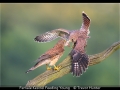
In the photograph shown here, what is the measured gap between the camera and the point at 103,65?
11.2 m

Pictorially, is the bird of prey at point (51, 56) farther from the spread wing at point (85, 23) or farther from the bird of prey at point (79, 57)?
the spread wing at point (85, 23)

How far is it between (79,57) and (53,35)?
0.78 meters

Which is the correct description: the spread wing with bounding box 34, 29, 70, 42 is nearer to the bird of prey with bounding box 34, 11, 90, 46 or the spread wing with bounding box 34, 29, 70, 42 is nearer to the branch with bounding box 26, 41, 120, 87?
the bird of prey with bounding box 34, 11, 90, 46

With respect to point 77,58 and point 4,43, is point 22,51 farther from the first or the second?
point 77,58

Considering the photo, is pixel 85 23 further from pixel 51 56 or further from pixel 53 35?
pixel 51 56

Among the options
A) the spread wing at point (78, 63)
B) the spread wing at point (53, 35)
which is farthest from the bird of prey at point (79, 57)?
the spread wing at point (53, 35)

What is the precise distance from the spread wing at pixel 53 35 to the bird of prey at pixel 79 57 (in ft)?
0.74

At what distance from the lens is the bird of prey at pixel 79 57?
451cm

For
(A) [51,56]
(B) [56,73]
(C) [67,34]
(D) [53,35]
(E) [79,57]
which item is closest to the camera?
(B) [56,73]

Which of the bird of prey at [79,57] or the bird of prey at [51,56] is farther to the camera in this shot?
the bird of prey at [51,56]

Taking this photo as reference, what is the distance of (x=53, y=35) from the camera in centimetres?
541

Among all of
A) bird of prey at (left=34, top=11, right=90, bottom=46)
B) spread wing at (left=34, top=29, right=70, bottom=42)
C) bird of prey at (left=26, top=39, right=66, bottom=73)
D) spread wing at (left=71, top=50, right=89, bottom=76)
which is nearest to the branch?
spread wing at (left=71, top=50, right=89, bottom=76)

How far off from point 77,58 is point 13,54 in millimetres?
6920

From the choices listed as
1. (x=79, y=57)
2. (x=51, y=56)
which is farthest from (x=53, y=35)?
(x=79, y=57)
